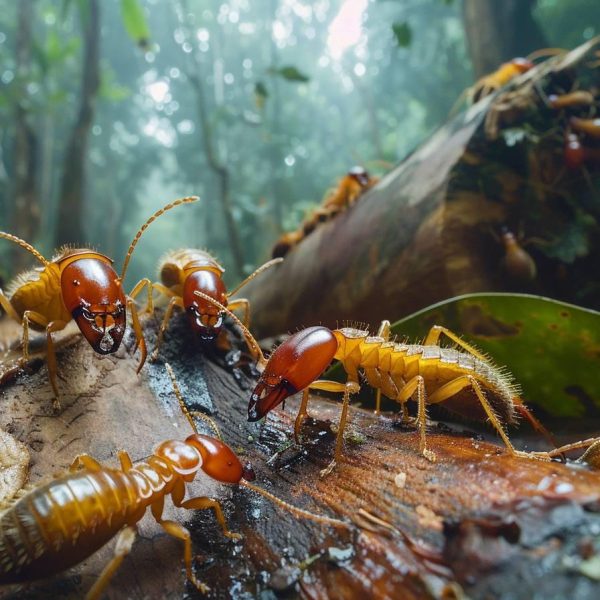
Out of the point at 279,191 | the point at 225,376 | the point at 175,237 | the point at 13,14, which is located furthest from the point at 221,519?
the point at 175,237

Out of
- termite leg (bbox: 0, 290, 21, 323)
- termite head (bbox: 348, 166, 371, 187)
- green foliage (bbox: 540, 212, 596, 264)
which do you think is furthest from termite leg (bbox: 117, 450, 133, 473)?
termite head (bbox: 348, 166, 371, 187)

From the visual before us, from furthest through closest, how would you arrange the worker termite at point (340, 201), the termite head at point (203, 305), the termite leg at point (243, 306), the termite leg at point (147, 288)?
the worker termite at point (340, 201)
the termite leg at point (243, 306)
the termite leg at point (147, 288)
the termite head at point (203, 305)

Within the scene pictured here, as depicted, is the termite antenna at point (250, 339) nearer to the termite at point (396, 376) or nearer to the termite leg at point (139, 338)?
the termite at point (396, 376)

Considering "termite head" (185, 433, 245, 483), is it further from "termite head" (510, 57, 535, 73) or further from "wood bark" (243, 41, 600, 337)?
"termite head" (510, 57, 535, 73)

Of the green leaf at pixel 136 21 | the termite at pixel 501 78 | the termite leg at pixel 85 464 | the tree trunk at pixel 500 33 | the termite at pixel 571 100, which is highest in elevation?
the green leaf at pixel 136 21

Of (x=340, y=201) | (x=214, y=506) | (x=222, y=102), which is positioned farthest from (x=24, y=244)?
(x=222, y=102)

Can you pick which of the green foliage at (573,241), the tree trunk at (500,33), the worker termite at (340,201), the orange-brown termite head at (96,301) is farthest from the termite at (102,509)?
the tree trunk at (500,33)
